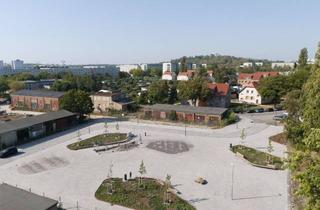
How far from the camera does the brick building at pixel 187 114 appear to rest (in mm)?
47188

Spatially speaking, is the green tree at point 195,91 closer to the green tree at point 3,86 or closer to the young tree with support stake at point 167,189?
the young tree with support stake at point 167,189

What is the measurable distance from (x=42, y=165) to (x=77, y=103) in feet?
68.4

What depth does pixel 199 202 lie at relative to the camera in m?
21.6

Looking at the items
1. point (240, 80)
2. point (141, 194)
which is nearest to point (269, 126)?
point (141, 194)

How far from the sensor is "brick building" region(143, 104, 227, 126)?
47.2 meters

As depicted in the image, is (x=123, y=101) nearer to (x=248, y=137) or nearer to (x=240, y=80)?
(x=248, y=137)

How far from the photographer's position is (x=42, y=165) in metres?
29.3

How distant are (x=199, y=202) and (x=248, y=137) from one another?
20.3m

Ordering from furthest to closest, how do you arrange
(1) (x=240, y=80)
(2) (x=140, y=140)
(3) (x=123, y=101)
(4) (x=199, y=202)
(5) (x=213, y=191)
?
(1) (x=240, y=80) < (3) (x=123, y=101) < (2) (x=140, y=140) < (5) (x=213, y=191) < (4) (x=199, y=202)

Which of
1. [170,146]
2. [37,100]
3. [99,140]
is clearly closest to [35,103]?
[37,100]

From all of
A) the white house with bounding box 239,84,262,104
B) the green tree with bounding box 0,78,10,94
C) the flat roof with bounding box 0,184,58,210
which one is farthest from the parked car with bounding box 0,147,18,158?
the green tree with bounding box 0,78,10,94

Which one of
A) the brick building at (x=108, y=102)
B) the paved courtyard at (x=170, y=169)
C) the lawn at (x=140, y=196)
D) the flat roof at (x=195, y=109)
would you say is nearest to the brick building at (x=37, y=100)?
the brick building at (x=108, y=102)

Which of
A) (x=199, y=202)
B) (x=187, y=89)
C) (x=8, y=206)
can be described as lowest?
(x=199, y=202)

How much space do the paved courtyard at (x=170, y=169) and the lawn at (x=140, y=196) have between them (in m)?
0.78
